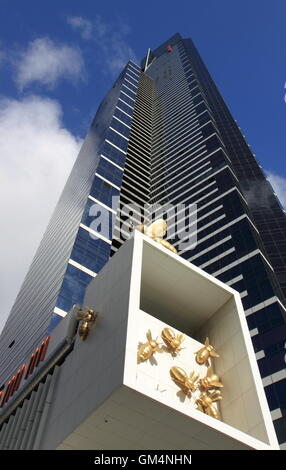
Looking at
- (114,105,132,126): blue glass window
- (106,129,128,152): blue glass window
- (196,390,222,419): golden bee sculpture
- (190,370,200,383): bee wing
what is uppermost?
(114,105,132,126): blue glass window

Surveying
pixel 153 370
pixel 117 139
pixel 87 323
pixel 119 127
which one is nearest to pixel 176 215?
pixel 117 139

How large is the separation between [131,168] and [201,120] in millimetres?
22432

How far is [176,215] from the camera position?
80.9 meters

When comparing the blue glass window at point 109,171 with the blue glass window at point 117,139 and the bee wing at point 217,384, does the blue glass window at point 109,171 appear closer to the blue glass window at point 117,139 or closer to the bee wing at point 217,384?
the blue glass window at point 117,139

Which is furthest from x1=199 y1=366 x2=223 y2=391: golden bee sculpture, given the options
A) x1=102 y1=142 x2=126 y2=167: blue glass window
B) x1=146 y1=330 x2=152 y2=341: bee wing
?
x1=102 y1=142 x2=126 y2=167: blue glass window

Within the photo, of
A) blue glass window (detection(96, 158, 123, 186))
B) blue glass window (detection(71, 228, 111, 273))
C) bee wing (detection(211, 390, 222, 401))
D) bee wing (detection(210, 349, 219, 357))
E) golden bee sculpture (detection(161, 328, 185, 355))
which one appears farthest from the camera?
blue glass window (detection(96, 158, 123, 186))

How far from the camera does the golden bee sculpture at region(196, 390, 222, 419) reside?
15219 millimetres

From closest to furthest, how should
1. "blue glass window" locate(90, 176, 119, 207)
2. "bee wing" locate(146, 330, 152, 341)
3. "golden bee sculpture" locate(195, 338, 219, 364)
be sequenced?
→ "bee wing" locate(146, 330, 152, 341) < "golden bee sculpture" locate(195, 338, 219, 364) < "blue glass window" locate(90, 176, 119, 207)

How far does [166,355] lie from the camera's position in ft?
53.5

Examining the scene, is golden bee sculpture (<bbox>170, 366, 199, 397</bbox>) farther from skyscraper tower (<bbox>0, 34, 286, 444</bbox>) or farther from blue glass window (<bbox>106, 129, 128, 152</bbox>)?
blue glass window (<bbox>106, 129, 128, 152</bbox>)

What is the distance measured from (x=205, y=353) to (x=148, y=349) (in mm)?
3466

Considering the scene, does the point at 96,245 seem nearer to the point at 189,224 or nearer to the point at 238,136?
the point at 189,224

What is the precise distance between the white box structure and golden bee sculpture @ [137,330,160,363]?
241 millimetres

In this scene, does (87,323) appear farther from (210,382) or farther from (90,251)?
(90,251)
